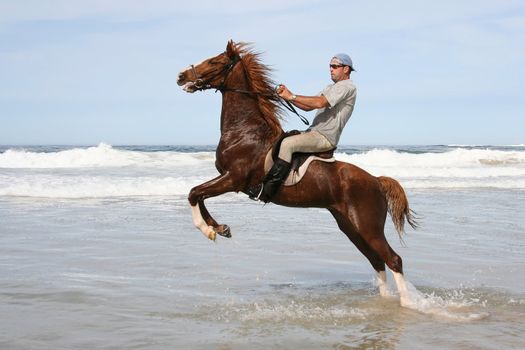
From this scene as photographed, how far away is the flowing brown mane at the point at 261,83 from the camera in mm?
7484

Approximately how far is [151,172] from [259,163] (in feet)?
67.5

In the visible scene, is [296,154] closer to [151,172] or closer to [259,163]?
[259,163]

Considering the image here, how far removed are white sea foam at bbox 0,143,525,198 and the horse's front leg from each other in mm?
11652

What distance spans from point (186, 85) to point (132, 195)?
11951 mm

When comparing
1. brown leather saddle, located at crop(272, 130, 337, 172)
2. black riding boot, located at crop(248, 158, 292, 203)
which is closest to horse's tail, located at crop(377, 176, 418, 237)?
brown leather saddle, located at crop(272, 130, 337, 172)

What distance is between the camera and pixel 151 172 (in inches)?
1074

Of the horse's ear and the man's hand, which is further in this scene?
the horse's ear

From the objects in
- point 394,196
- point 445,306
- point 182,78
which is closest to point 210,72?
point 182,78

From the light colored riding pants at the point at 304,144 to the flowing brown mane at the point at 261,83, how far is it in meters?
0.35

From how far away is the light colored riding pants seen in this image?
7.19 metres

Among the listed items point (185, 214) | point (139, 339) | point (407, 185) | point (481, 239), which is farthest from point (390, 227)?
point (407, 185)

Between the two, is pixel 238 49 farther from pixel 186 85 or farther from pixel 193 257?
pixel 193 257

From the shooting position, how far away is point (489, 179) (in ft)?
87.4

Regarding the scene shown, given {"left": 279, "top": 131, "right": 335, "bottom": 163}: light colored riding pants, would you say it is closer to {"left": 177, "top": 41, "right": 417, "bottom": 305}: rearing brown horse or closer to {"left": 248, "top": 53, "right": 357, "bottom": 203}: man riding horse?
{"left": 248, "top": 53, "right": 357, "bottom": 203}: man riding horse
